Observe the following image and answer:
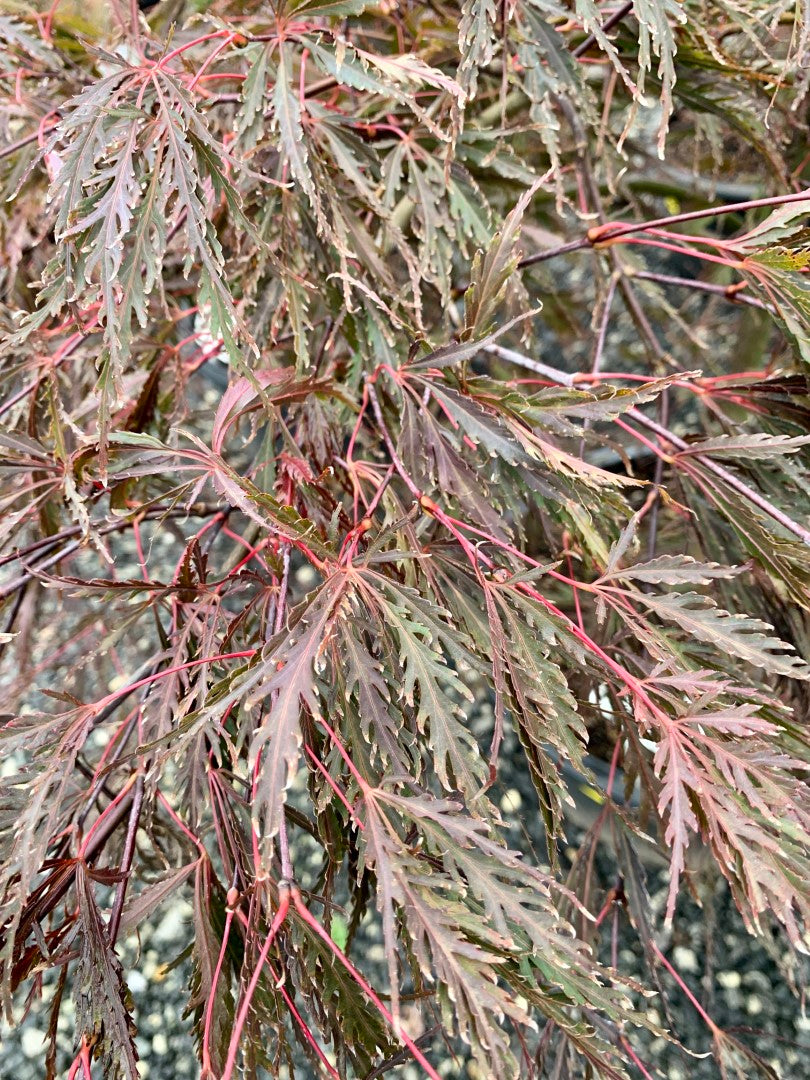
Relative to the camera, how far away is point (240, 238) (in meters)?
0.72

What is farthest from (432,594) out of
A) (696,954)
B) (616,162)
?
(696,954)

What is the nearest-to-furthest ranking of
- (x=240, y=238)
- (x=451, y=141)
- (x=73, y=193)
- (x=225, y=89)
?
(x=73, y=193) < (x=451, y=141) < (x=240, y=238) < (x=225, y=89)

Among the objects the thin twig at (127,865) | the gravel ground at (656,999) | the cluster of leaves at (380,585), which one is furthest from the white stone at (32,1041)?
the thin twig at (127,865)

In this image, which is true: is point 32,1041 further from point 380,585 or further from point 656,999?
point 380,585

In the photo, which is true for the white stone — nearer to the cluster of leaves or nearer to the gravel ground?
the gravel ground

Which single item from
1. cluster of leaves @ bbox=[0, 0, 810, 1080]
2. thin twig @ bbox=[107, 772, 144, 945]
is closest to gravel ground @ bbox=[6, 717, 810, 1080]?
cluster of leaves @ bbox=[0, 0, 810, 1080]

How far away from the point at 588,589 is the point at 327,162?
429mm

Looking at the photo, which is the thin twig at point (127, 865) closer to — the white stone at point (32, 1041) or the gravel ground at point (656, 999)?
the gravel ground at point (656, 999)

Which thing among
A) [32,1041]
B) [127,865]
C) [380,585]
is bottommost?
[32,1041]

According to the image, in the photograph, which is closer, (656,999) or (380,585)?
(380,585)

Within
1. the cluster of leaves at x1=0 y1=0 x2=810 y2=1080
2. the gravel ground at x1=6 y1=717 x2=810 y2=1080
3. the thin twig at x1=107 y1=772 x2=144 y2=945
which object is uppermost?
the cluster of leaves at x1=0 y1=0 x2=810 y2=1080

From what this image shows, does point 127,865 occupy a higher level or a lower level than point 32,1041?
higher

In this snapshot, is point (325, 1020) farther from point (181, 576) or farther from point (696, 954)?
point (696, 954)

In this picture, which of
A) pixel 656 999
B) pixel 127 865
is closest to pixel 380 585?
pixel 127 865
